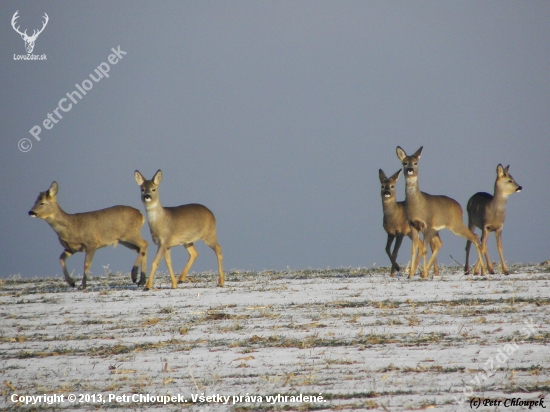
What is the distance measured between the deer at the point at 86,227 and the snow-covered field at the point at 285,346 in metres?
2.46

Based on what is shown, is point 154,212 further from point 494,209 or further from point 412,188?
point 494,209

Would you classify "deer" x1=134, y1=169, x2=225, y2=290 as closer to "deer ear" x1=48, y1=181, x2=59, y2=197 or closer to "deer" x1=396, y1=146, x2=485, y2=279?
"deer ear" x1=48, y1=181, x2=59, y2=197

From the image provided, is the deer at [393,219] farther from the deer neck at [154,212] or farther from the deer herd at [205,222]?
the deer neck at [154,212]

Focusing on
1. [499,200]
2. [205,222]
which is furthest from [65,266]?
[499,200]

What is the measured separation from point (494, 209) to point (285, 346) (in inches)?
380

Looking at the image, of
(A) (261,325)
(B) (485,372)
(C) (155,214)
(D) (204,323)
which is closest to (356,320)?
(A) (261,325)

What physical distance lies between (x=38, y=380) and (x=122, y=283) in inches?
360

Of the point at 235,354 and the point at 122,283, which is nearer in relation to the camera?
the point at 235,354

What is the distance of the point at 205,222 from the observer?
16.4 m

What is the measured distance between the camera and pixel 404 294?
39.9 ft

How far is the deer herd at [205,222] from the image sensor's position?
50.9 ft

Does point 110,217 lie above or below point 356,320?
above

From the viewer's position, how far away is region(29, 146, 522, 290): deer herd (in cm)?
1551

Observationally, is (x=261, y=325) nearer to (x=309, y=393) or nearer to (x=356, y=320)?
(x=356, y=320)
